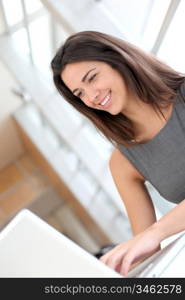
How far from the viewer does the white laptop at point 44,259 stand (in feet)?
1.03

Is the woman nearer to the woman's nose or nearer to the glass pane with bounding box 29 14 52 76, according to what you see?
the woman's nose

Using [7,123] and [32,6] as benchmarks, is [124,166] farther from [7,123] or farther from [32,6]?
[7,123]

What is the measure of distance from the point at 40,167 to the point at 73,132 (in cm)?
79

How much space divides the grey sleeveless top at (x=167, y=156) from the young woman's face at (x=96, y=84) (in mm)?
118

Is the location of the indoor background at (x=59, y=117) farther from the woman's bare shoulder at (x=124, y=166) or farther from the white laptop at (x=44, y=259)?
the white laptop at (x=44, y=259)

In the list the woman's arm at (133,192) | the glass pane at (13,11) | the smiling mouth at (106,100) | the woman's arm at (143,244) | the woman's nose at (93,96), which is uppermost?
the glass pane at (13,11)

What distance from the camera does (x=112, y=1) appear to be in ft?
2.50

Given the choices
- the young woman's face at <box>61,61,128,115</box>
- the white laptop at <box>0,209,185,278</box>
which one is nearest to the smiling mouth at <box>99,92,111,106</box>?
the young woman's face at <box>61,61,128,115</box>

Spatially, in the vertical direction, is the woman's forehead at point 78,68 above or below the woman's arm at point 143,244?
above

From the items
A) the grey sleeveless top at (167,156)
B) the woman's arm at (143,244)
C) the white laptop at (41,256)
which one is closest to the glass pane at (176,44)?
the grey sleeveless top at (167,156)

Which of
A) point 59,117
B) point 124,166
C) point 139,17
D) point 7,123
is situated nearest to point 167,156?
point 124,166

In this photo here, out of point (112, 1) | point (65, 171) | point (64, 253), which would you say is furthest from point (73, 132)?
point (64, 253)

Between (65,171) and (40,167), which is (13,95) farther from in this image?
(40,167)

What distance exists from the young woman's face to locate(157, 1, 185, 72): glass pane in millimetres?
198
